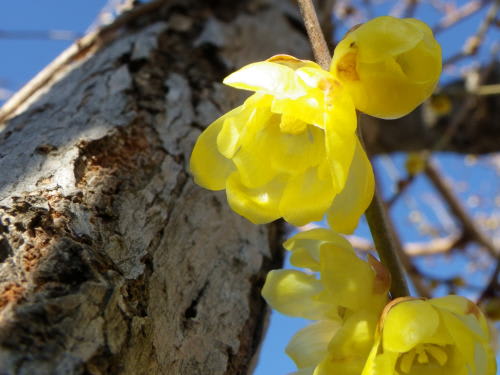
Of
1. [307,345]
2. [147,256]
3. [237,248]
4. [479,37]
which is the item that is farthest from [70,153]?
[479,37]

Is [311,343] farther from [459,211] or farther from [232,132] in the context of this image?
[459,211]

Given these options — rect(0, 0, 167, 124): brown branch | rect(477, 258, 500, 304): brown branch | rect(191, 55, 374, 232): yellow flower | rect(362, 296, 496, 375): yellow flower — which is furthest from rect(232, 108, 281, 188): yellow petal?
rect(477, 258, 500, 304): brown branch

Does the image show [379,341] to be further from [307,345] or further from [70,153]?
[70,153]

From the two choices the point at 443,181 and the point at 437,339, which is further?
the point at 443,181

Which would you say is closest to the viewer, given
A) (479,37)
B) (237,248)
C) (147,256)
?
(147,256)

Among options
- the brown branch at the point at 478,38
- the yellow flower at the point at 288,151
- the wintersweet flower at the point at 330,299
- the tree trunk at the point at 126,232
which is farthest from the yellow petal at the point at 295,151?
the brown branch at the point at 478,38

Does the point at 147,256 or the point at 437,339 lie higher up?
the point at 147,256

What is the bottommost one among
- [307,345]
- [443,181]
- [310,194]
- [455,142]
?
[443,181]

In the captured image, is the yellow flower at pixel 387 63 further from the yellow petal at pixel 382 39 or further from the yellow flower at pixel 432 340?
the yellow flower at pixel 432 340
